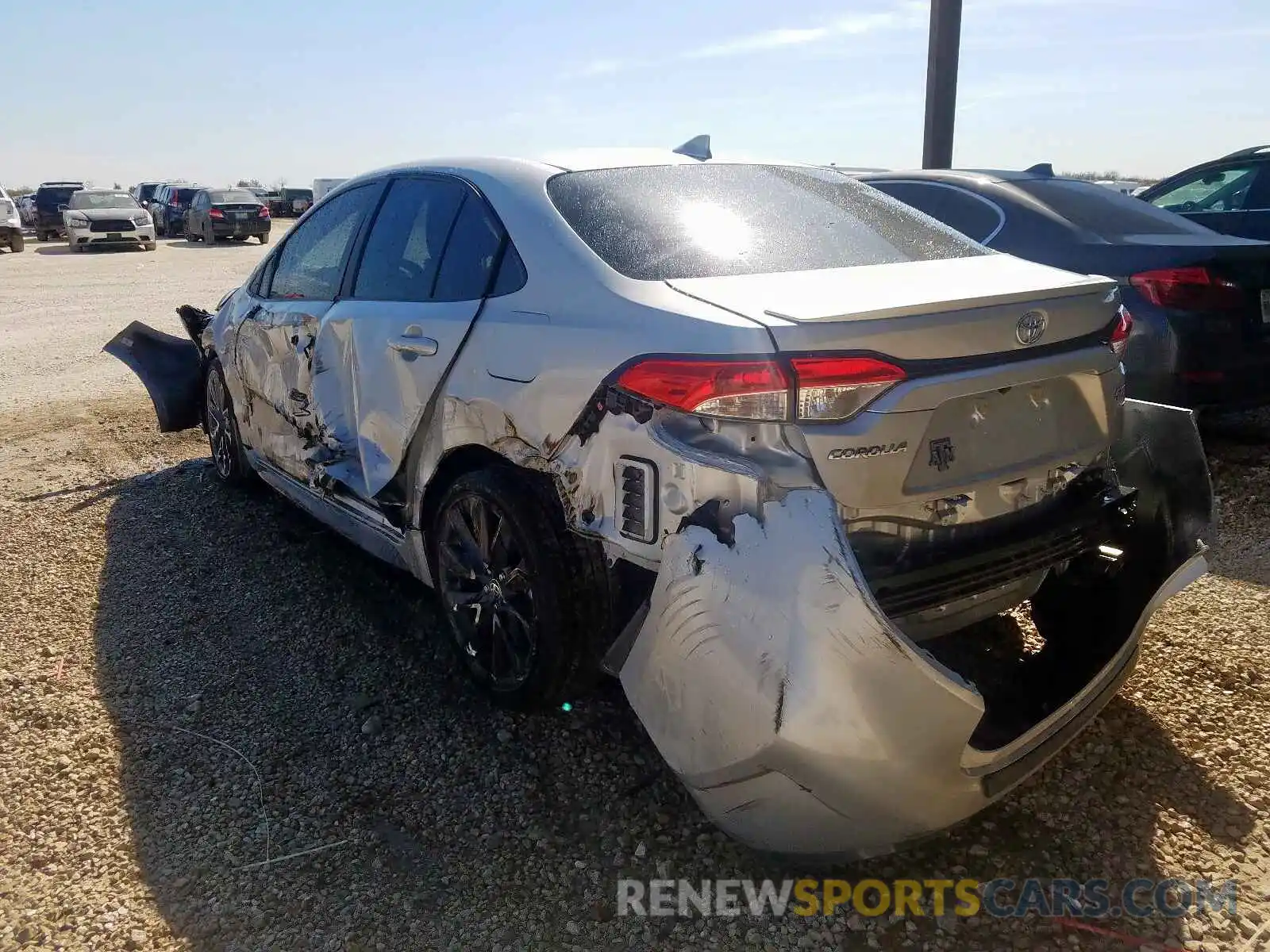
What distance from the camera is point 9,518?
5.04 m

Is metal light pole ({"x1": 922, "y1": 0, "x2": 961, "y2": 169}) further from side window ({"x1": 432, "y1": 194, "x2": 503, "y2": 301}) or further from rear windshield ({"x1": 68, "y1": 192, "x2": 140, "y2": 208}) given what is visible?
rear windshield ({"x1": 68, "y1": 192, "x2": 140, "y2": 208})

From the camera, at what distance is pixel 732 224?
9.22 feet

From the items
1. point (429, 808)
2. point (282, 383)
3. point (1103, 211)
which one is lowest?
point (429, 808)

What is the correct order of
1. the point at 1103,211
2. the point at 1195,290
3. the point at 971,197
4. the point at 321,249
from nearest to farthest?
the point at 321,249 → the point at 1195,290 → the point at 1103,211 → the point at 971,197

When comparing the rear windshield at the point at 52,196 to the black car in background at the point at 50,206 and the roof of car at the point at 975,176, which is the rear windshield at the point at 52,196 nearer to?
the black car in background at the point at 50,206

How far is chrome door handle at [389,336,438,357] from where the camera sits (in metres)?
3.07

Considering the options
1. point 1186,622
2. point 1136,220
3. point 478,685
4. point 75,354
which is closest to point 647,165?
point 478,685

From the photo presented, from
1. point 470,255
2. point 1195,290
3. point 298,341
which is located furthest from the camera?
point 1195,290

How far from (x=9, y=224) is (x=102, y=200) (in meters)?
2.82

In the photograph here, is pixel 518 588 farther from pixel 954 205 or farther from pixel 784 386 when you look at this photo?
pixel 954 205

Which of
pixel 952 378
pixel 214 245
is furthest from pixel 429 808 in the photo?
pixel 214 245

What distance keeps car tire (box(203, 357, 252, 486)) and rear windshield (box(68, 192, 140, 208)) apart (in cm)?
2593

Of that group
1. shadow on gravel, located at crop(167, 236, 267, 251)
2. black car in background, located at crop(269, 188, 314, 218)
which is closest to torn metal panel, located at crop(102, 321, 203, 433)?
shadow on gravel, located at crop(167, 236, 267, 251)

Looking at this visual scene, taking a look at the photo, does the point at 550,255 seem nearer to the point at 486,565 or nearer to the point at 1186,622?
the point at 486,565
